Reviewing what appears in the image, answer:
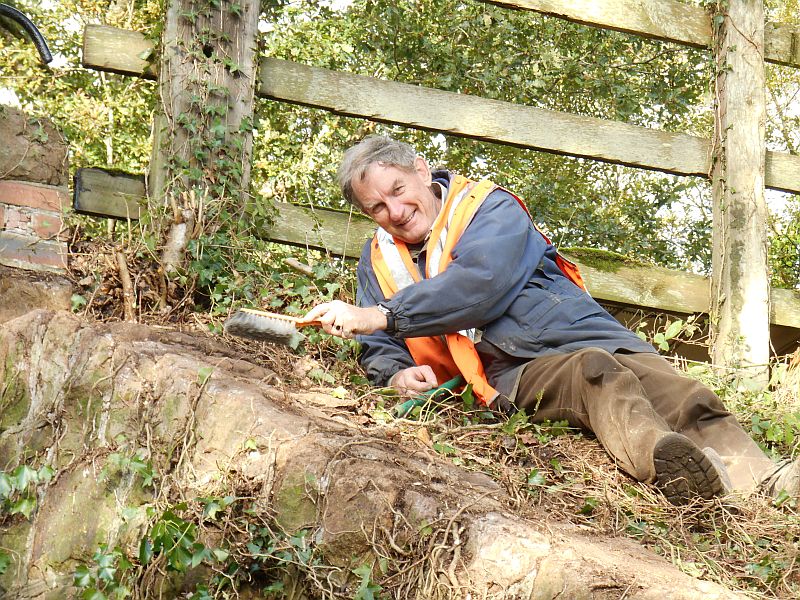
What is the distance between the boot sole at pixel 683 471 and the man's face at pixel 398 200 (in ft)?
5.12

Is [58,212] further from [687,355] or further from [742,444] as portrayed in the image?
[687,355]

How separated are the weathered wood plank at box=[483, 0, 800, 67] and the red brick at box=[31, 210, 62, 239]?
8.86ft

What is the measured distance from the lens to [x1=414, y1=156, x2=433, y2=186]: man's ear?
13.7 feet

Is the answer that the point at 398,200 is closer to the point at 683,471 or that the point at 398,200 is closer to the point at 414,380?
the point at 414,380

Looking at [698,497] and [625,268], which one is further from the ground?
[625,268]

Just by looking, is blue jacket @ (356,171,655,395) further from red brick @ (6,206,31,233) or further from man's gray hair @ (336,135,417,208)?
red brick @ (6,206,31,233)

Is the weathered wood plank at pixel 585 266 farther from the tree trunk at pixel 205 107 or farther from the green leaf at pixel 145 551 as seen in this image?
the green leaf at pixel 145 551

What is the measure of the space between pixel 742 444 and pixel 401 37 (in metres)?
6.54

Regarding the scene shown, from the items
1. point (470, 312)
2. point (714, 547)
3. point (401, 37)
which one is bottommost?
point (714, 547)

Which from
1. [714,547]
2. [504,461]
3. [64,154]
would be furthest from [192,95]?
[714,547]

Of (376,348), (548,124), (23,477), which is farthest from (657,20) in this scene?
(23,477)

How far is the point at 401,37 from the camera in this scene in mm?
8992

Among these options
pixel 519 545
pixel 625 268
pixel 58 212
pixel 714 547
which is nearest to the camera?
pixel 519 545

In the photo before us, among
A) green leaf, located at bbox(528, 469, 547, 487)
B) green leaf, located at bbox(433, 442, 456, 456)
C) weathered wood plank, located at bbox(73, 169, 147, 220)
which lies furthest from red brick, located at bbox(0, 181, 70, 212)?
green leaf, located at bbox(528, 469, 547, 487)
